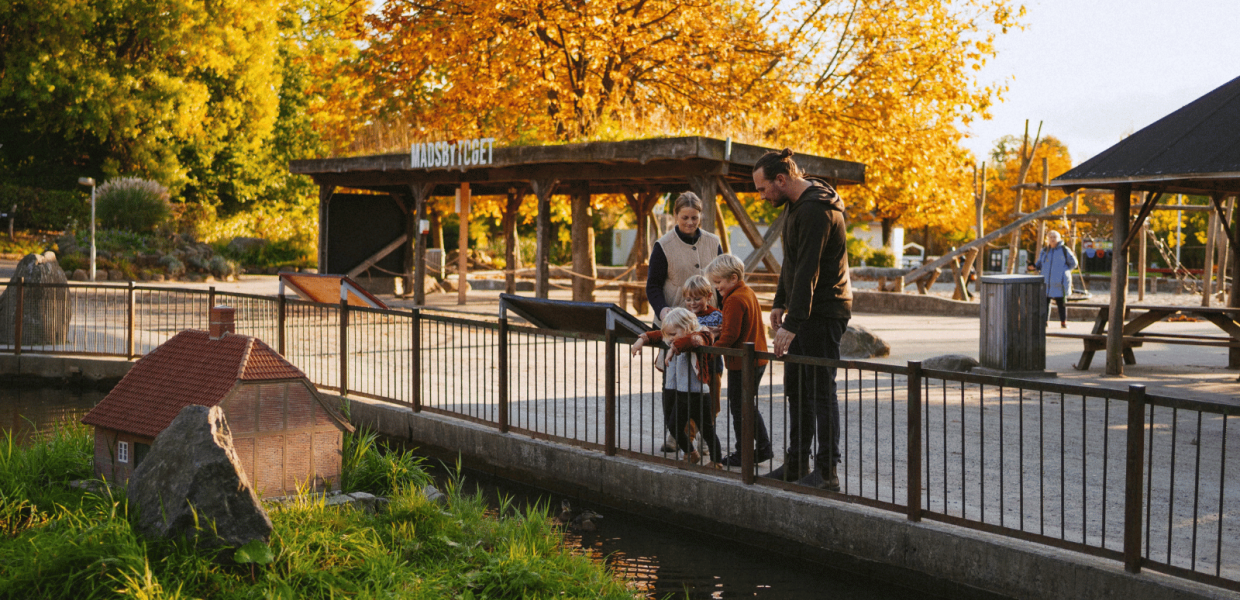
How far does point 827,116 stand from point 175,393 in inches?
776

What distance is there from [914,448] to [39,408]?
31.3 ft

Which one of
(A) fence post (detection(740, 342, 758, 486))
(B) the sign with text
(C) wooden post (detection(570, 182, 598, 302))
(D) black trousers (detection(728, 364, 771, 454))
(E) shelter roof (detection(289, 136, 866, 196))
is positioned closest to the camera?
(A) fence post (detection(740, 342, 758, 486))

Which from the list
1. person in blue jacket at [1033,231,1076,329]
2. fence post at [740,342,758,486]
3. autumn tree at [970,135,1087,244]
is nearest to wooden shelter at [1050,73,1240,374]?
person in blue jacket at [1033,231,1076,329]

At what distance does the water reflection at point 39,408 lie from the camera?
10000mm

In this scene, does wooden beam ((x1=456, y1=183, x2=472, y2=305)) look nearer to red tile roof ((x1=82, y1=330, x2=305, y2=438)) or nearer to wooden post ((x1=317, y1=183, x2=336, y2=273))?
wooden post ((x1=317, y1=183, x2=336, y2=273))

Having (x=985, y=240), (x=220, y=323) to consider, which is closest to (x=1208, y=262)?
(x=985, y=240)

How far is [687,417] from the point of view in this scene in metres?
7.02

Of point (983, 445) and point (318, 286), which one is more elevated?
point (318, 286)

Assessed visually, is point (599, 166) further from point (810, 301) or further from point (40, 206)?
point (40, 206)

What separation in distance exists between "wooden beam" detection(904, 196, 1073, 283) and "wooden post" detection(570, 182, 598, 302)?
9.51 metres

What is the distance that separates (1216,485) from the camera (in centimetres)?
666

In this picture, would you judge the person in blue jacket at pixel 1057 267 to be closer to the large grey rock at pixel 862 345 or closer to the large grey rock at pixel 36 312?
the large grey rock at pixel 862 345

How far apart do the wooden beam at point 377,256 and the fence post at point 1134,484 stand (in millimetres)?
19521

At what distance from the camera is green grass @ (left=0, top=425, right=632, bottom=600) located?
4.69 meters
